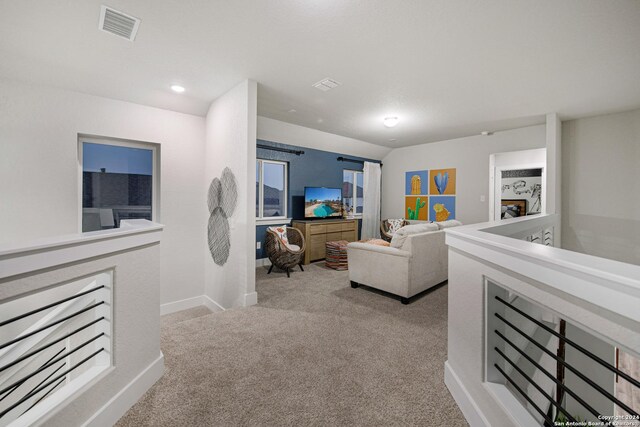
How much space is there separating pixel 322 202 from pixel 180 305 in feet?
10.8

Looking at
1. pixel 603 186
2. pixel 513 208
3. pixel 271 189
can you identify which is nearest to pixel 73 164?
pixel 271 189

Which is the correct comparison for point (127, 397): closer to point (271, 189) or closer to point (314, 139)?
point (271, 189)

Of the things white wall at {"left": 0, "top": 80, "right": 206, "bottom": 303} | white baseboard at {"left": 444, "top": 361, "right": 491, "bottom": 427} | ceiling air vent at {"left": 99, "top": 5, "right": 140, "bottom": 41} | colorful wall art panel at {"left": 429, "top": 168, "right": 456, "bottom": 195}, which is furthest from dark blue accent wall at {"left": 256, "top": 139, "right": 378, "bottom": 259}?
white baseboard at {"left": 444, "top": 361, "right": 491, "bottom": 427}

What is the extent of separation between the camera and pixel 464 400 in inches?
58.3

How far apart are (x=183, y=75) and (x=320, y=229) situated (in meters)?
3.41

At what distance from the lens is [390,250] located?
3.19 metres

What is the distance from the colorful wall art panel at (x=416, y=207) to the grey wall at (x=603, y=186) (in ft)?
8.07

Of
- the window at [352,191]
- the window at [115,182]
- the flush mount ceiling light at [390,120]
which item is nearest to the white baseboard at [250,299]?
the window at [115,182]

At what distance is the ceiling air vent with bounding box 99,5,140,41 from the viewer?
1.88 m

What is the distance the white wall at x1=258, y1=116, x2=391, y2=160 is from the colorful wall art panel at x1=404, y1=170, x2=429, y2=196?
95cm

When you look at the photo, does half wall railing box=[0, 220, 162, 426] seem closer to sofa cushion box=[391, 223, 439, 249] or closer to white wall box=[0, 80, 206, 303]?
white wall box=[0, 80, 206, 303]

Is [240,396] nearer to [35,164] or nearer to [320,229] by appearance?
[35,164]

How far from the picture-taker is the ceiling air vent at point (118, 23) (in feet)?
6.15

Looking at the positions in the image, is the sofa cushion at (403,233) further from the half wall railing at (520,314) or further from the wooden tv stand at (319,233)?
the wooden tv stand at (319,233)
